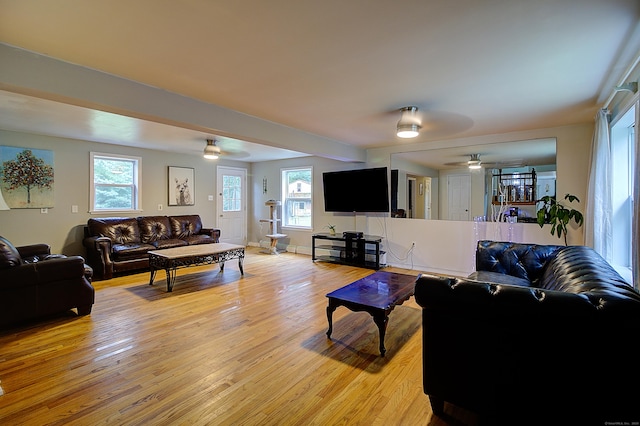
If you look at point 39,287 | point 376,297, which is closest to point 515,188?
point 376,297

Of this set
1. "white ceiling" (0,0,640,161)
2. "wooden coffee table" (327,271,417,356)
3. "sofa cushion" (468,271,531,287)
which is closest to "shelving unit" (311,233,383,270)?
"wooden coffee table" (327,271,417,356)

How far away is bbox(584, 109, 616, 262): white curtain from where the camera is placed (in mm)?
3160

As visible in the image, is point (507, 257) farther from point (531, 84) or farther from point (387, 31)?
point (387, 31)

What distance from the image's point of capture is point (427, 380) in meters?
1.85

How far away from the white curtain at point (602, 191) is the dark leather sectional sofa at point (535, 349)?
166 centimetres

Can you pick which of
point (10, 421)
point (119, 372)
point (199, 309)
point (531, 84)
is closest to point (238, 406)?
point (119, 372)

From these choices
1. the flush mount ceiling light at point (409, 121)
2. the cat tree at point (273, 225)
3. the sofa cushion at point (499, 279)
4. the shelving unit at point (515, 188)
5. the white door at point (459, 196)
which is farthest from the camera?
the cat tree at point (273, 225)

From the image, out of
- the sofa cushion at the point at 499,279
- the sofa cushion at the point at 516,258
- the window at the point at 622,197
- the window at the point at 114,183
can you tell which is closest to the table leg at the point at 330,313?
the sofa cushion at the point at 499,279

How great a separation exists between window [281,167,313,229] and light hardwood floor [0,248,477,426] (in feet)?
12.1

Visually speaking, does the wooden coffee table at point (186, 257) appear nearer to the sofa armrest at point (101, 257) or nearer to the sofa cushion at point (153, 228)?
the sofa armrest at point (101, 257)

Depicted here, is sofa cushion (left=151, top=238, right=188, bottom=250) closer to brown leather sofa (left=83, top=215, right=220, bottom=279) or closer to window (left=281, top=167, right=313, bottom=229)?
brown leather sofa (left=83, top=215, right=220, bottom=279)

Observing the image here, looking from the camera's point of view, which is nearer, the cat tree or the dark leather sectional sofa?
the dark leather sectional sofa

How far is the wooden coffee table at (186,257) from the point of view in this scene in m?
4.27

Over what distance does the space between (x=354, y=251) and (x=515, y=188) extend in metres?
2.97
